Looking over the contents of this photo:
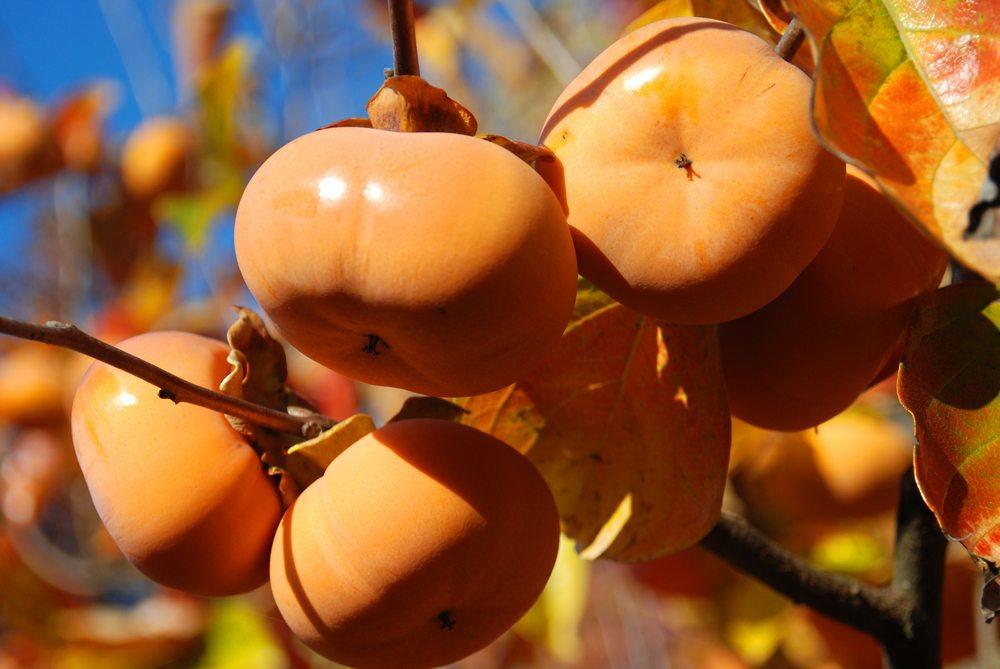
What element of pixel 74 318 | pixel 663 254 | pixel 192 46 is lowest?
pixel 74 318

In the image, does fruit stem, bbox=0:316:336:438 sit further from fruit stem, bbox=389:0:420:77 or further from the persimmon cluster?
fruit stem, bbox=389:0:420:77

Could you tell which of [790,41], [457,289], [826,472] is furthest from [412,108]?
[826,472]

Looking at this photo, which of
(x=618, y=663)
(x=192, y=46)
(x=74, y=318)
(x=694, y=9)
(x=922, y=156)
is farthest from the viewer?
(x=618, y=663)

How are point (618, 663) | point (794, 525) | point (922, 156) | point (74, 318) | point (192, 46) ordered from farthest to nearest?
point (618, 663) < point (192, 46) < point (74, 318) < point (794, 525) < point (922, 156)

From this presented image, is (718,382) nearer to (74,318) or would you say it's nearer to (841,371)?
(841,371)

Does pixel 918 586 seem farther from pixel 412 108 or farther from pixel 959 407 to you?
pixel 412 108

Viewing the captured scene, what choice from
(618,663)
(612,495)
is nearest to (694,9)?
(612,495)
